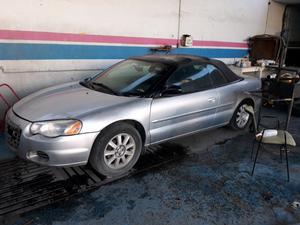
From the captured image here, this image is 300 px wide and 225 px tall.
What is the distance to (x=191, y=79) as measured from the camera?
11.5ft

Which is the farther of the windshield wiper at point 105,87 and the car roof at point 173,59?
the car roof at point 173,59

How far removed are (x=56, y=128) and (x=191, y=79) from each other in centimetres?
178

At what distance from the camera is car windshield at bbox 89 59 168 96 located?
3.18 metres

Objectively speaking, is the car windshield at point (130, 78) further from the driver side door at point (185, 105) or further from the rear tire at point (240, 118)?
the rear tire at point (240, 118)

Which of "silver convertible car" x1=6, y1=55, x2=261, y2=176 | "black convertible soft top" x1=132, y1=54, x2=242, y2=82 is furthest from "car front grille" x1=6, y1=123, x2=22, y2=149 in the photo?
"black convertible soft top" x1=132, y1=54, x2=242, y2=82

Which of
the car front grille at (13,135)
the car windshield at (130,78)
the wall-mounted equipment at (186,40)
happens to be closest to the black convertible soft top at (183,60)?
the car windshield at (130,78)

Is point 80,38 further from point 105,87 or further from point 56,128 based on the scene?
point 56,128

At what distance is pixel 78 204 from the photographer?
8.07 ft

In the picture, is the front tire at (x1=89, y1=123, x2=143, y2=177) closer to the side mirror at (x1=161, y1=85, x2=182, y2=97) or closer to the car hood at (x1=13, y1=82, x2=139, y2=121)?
the car hood at (x1=13, y1=82, x2=139, y2=121)

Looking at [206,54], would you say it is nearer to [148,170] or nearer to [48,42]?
[48,42]

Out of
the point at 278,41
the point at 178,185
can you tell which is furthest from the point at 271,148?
the point at 278,41

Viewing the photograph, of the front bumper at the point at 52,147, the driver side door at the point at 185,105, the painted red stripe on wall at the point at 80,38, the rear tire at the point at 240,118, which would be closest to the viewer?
the front bumper at the point at 52,147

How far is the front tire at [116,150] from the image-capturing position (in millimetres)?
2727

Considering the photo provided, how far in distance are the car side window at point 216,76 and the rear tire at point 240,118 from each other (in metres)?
0.54
